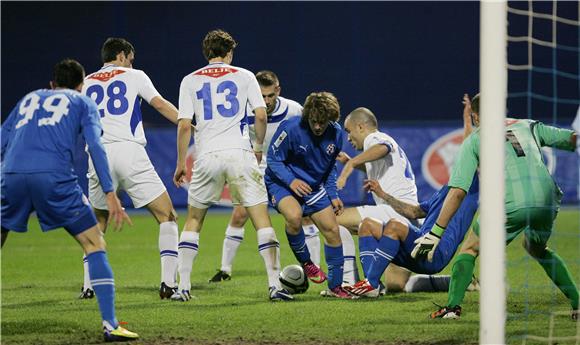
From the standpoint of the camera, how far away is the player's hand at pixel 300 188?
8133 millimetres

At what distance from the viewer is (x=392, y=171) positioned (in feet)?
29.1

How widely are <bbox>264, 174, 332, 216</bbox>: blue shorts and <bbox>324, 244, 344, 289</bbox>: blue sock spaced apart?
339 millimetres

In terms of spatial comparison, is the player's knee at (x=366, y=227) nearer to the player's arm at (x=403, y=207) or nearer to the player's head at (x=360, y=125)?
the player's arm at (x=403, y=207)

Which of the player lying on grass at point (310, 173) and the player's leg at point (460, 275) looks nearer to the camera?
the player's leg at point (460, 275)

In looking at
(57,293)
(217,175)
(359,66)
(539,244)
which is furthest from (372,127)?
(359,66)

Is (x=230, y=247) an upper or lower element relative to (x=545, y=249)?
lower

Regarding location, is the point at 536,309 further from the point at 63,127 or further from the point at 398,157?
the point at 63,127

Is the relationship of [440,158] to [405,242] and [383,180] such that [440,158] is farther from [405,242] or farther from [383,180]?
[405,242]

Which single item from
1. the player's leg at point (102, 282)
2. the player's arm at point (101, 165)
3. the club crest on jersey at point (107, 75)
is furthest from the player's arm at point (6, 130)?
the club crest on jersey at point (107, 75)

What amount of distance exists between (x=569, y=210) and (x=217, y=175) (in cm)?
1208

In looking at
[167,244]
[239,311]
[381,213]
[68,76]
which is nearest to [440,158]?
[381,213]

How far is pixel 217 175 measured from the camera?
8031 millimetres

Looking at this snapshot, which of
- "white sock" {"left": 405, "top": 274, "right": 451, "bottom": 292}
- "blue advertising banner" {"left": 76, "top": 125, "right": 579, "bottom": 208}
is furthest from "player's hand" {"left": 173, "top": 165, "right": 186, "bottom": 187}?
"blue advertising banner" {"left": 76, "top": 125, "right": 579, "bottom": 208}

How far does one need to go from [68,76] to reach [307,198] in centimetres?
272
